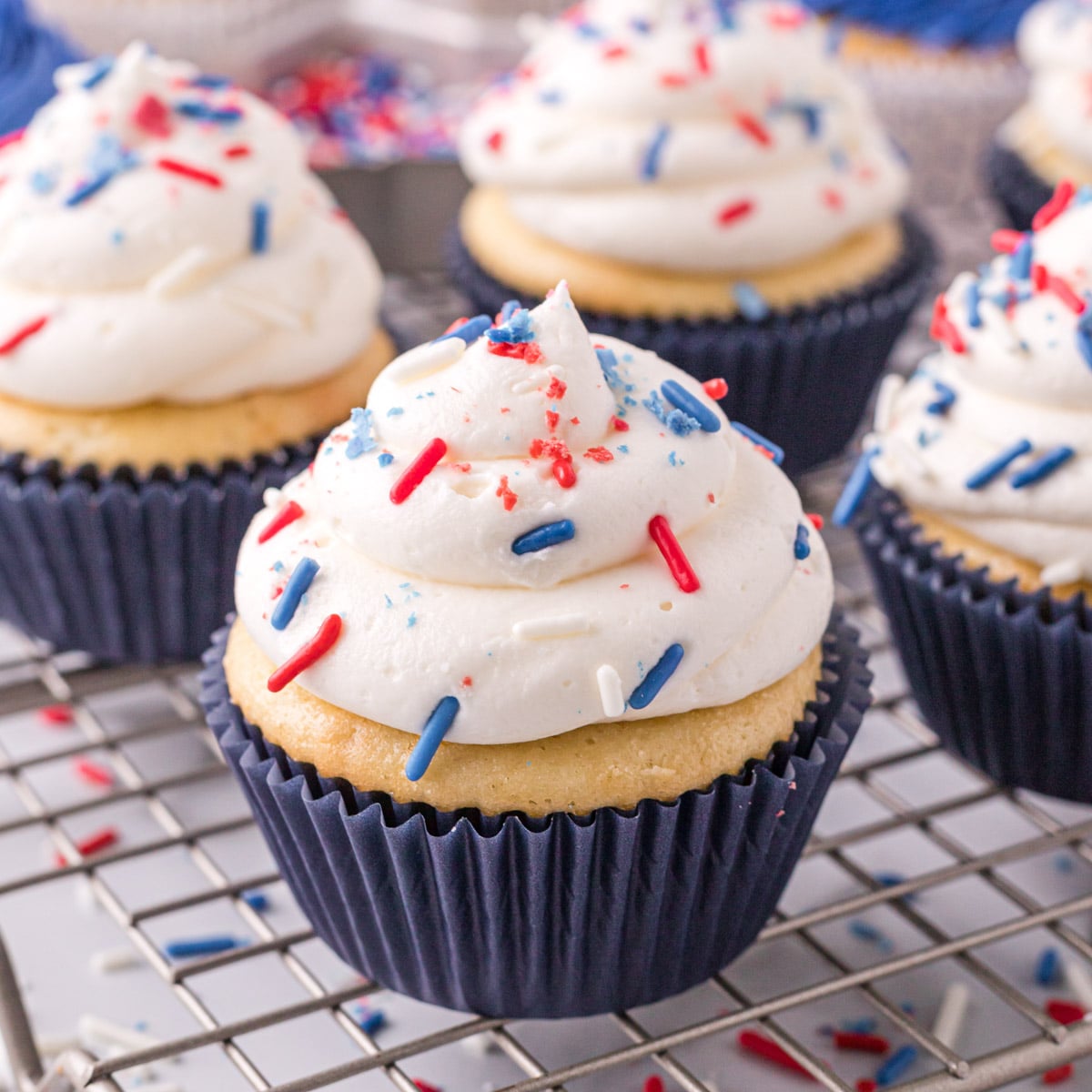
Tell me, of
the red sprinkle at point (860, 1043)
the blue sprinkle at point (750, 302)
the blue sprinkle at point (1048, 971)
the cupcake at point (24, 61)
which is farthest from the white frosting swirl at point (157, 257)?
the blue sprinkle at point (1048, 971)

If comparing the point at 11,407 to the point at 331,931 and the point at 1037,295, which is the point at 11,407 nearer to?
the point at 331,931

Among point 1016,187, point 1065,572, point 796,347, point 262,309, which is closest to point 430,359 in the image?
point 262,309

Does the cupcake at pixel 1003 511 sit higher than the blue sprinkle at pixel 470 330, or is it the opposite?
the blue sprinkle at pixel 470 330

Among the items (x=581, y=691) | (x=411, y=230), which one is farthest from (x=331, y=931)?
(x=411, y=230)

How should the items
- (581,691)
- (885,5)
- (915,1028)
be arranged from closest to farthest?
(581,691)
(915,1028)
(885,5)

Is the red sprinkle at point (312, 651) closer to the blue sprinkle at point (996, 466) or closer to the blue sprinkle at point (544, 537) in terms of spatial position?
the blue sprinkle at point (544, 537)
